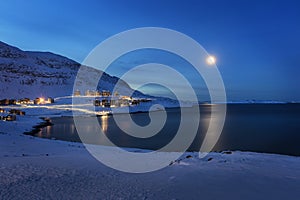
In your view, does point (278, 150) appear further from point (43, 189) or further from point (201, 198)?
point (43, 189)

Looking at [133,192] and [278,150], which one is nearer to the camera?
[133,192]

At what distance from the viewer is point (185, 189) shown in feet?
31.2

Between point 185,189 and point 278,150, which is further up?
point 185,189

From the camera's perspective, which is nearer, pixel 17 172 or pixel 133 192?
pixel 133 192

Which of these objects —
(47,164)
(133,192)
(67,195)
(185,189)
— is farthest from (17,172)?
(185,189)

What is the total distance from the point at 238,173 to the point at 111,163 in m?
7.30

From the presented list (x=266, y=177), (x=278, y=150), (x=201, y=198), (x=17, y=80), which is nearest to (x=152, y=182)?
(x=201, y=198)

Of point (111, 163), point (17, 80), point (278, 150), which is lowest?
point (278, 150)

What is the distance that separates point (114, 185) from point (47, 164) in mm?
5333

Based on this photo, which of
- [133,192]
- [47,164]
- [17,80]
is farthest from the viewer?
[17,80]

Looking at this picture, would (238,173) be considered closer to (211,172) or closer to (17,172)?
(211,172)

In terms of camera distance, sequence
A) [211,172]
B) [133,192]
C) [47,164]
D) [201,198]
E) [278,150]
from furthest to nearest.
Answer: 1. [278,150]
2. [47,164]
3. [211,172]
4. [133,192]
5. [201,198]

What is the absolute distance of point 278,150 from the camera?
32.9m

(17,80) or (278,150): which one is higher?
(17,80)
